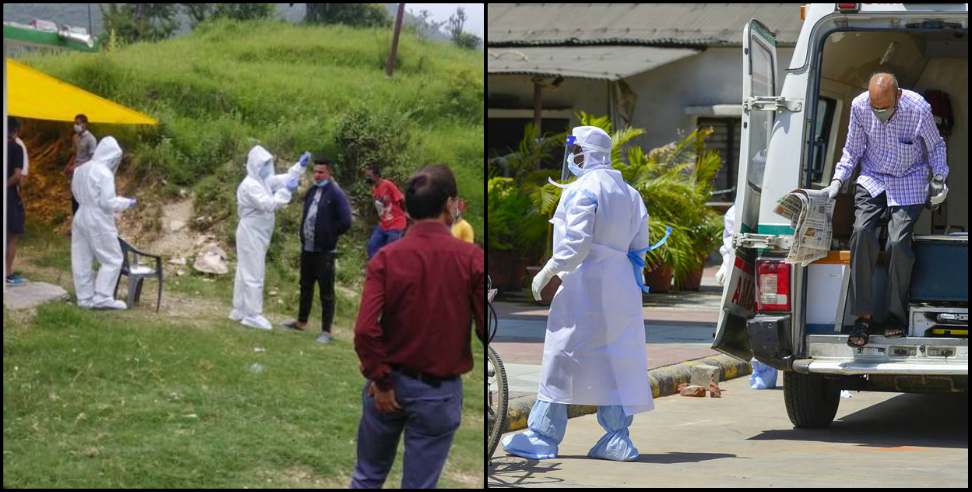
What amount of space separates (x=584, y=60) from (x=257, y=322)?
10546 mm

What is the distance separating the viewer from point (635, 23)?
73.0ft

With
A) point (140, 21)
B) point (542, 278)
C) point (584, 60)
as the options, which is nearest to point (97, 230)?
point (140, 21)

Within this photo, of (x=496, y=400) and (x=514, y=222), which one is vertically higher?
(x=514, y=222)

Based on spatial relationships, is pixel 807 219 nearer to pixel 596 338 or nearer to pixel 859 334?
pixel 859 334

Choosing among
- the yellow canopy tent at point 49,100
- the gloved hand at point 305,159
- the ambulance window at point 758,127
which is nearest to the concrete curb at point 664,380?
the ambulance window at point 758,127

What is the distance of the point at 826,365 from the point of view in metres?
7.50

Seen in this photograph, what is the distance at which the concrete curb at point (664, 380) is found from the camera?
8141 millimetres

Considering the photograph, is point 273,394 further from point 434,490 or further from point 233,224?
point 434,490

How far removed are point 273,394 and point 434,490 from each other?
13.7ft

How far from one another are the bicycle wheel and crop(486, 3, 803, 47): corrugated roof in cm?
1412

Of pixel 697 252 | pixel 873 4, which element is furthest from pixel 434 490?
pixel 697 252

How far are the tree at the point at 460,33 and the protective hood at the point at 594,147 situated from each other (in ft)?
4.13

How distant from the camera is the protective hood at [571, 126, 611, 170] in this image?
7340 mm

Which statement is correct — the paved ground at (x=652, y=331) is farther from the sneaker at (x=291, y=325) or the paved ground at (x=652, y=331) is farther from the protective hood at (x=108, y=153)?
the protective hood at (x=108, y=153)
